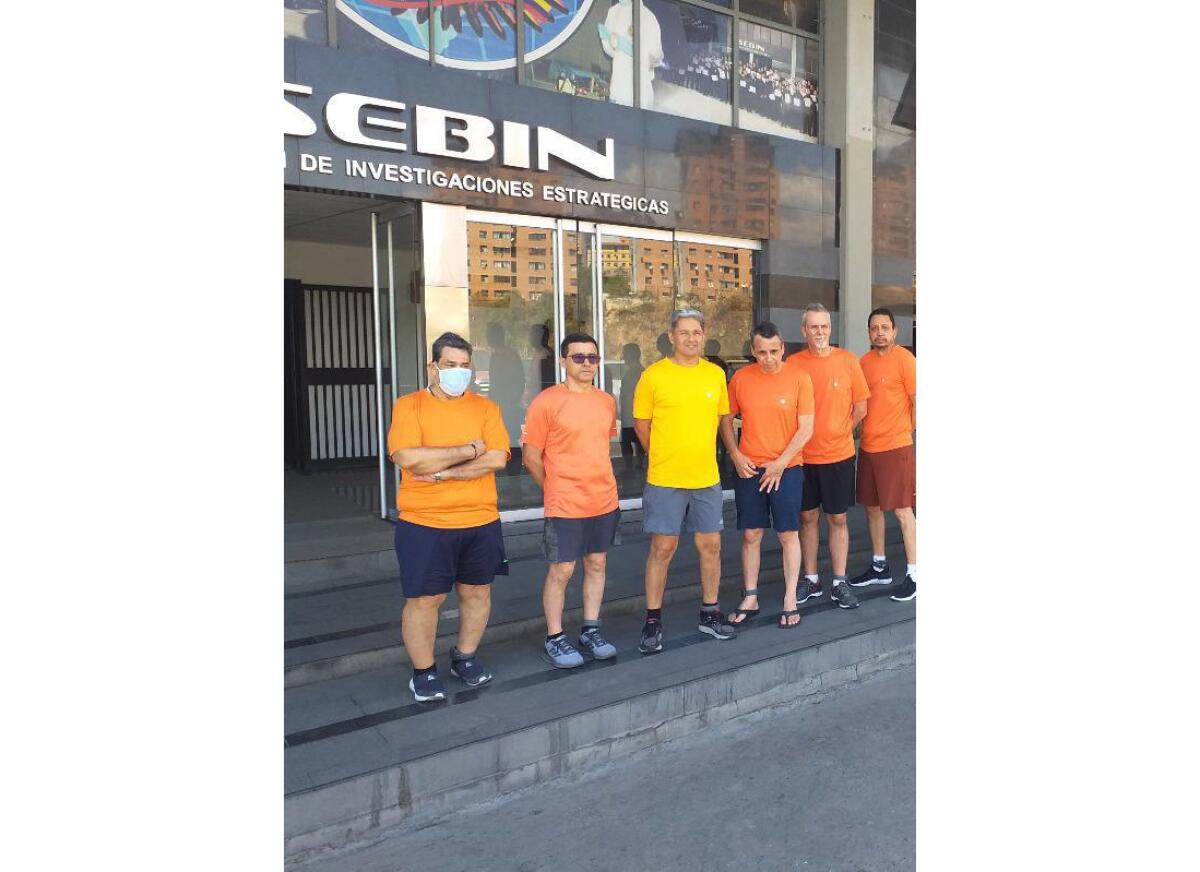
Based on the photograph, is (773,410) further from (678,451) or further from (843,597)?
(843,597)

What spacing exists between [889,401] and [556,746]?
322cm

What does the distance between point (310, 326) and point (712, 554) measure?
6786 millimetres

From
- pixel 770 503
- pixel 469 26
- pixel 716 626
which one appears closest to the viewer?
pixel 716 626

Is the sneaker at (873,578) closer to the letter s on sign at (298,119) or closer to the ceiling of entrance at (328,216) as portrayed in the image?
the ceiling of entrance at (328,216)

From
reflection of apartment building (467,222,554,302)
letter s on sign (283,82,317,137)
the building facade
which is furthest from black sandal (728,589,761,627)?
letter s on sign (283,82,317,137)

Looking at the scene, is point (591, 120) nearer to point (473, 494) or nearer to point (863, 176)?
point (863, 176)

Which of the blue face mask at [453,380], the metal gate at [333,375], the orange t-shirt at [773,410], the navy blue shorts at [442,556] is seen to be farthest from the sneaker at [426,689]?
the metal gate at [333,375]

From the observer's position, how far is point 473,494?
3975 millimetres

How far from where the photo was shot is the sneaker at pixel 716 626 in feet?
15.9

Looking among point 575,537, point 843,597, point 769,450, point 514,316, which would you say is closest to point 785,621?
point 843,597

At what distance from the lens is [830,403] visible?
211 inches

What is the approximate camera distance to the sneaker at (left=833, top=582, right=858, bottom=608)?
212 inches
